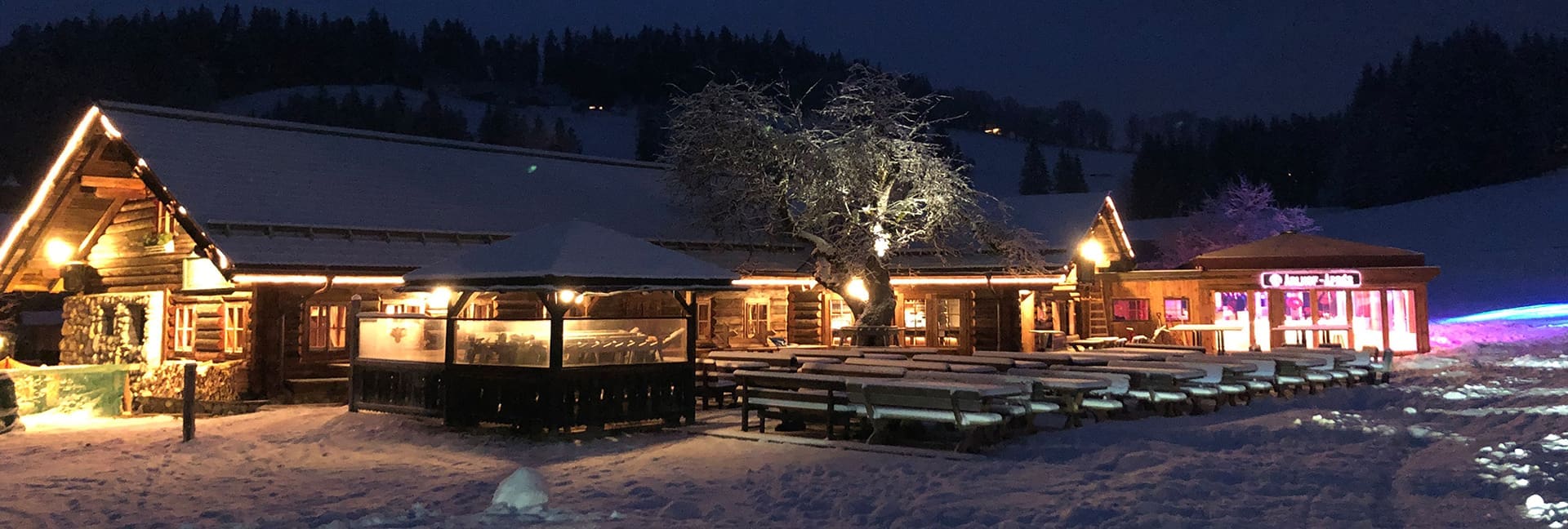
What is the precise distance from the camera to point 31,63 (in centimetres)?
5312

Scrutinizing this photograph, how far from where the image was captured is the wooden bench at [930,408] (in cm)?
Result: 1102

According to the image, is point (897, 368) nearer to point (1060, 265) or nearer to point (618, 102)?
point (1060, 265)

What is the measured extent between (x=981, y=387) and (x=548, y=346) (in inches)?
223

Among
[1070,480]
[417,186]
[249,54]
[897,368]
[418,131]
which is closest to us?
[1070,480]

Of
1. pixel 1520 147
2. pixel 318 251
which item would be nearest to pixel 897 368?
pixel 318 251

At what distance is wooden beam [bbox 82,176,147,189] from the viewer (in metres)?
19.6

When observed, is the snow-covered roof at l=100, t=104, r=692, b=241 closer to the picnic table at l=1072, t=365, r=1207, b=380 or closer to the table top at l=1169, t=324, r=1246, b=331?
the table top at l=1169, t=324, r=1246, b=331

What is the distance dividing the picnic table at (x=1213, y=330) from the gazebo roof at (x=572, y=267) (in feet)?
45.7

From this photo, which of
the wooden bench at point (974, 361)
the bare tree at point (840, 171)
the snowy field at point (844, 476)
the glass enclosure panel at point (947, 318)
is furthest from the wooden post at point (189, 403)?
the glass enclosure panel at point (947, 318)

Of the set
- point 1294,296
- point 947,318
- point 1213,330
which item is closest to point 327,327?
point 947,318

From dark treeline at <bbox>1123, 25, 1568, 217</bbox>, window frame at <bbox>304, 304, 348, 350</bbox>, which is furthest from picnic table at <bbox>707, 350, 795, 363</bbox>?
dark treeline at <bbox>1123, 25, 1568, 217</bbox>

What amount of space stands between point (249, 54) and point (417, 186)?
9654 centimetres

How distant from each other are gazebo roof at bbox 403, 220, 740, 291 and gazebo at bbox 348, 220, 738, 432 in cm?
2

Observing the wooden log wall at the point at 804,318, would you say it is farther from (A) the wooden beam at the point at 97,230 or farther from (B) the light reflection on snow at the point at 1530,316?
(B) the light reflection on snow at the point at 1530,316
